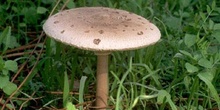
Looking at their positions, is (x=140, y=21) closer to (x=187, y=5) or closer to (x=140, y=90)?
(x=140, y=90)

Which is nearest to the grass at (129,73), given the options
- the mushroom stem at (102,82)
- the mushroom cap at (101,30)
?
the mushroom stem at (102,82)

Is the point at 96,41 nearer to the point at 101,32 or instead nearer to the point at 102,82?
the point at 101,32

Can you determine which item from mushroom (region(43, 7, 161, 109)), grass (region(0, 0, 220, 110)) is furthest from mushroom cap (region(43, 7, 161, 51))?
grass (region(0, 0, 220, 110))

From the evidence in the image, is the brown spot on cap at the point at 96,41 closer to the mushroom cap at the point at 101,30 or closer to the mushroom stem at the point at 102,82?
the mushroom cap at the point at 101,30

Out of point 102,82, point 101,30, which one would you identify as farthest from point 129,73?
point 101,30

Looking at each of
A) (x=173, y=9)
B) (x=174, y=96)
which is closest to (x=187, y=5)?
(x=173, y=9)

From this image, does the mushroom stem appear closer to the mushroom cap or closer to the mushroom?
the mushroom
